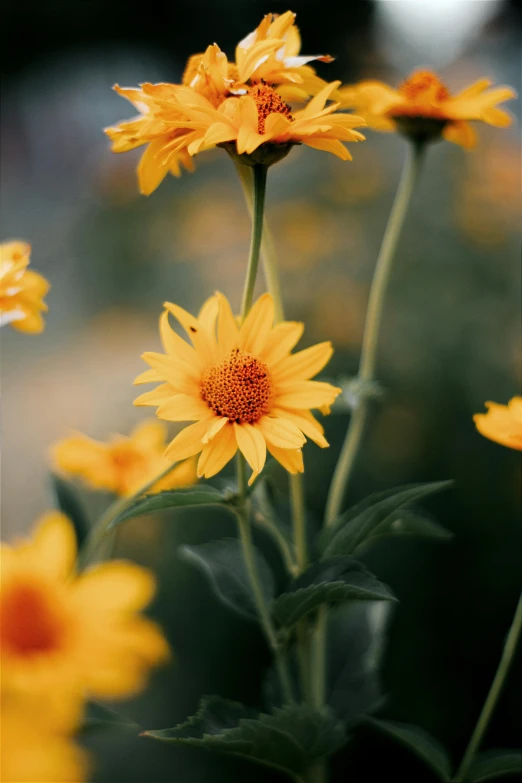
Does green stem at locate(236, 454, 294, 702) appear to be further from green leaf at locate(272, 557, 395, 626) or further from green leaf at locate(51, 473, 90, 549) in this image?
green leaf at locate(51, 473, 90, 549)

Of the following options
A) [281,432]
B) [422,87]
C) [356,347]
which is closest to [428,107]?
[422,87]

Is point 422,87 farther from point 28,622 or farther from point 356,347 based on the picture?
point 356,347

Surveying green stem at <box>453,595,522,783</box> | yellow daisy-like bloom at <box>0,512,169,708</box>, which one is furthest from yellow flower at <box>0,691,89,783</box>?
green stem at <box>453,595,522,783</box>

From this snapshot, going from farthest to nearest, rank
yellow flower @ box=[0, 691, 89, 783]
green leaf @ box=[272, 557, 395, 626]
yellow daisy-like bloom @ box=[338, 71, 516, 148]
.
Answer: yellow daisy-like bloom @ box=[338, 71, 516, 148], green leaf @ box=[272, 557, 395, 626], yellow flower @ box=[0, 691, 89, 783]

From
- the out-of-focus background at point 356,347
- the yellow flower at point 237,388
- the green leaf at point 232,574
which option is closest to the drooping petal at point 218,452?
the yellow flower at point 237,388

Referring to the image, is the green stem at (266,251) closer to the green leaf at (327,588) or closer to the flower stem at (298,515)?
the flower stem at (298,515)

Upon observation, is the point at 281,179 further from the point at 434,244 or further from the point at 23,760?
the point at 23,760
